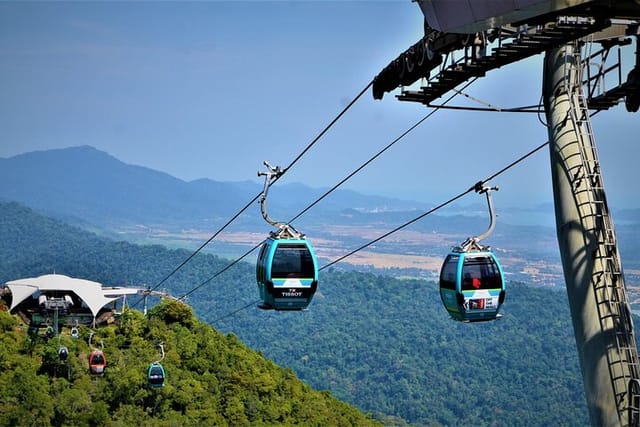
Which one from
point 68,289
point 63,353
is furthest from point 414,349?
point 63,353

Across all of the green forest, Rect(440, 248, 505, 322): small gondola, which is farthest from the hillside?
the green forest

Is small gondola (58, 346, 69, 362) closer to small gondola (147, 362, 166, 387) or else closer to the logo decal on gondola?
small gondola (147, 362, 166, 387)

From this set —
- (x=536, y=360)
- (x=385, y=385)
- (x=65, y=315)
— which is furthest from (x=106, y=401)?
(x=536, y=360)

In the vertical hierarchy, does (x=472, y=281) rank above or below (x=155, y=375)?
above

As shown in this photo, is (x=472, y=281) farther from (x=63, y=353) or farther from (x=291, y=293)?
(x=63, y=353)

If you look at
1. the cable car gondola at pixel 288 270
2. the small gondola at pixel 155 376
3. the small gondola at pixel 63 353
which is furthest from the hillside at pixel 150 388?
the cable car gondola at pixel 288 270

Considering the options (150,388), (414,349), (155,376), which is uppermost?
(414,349)
